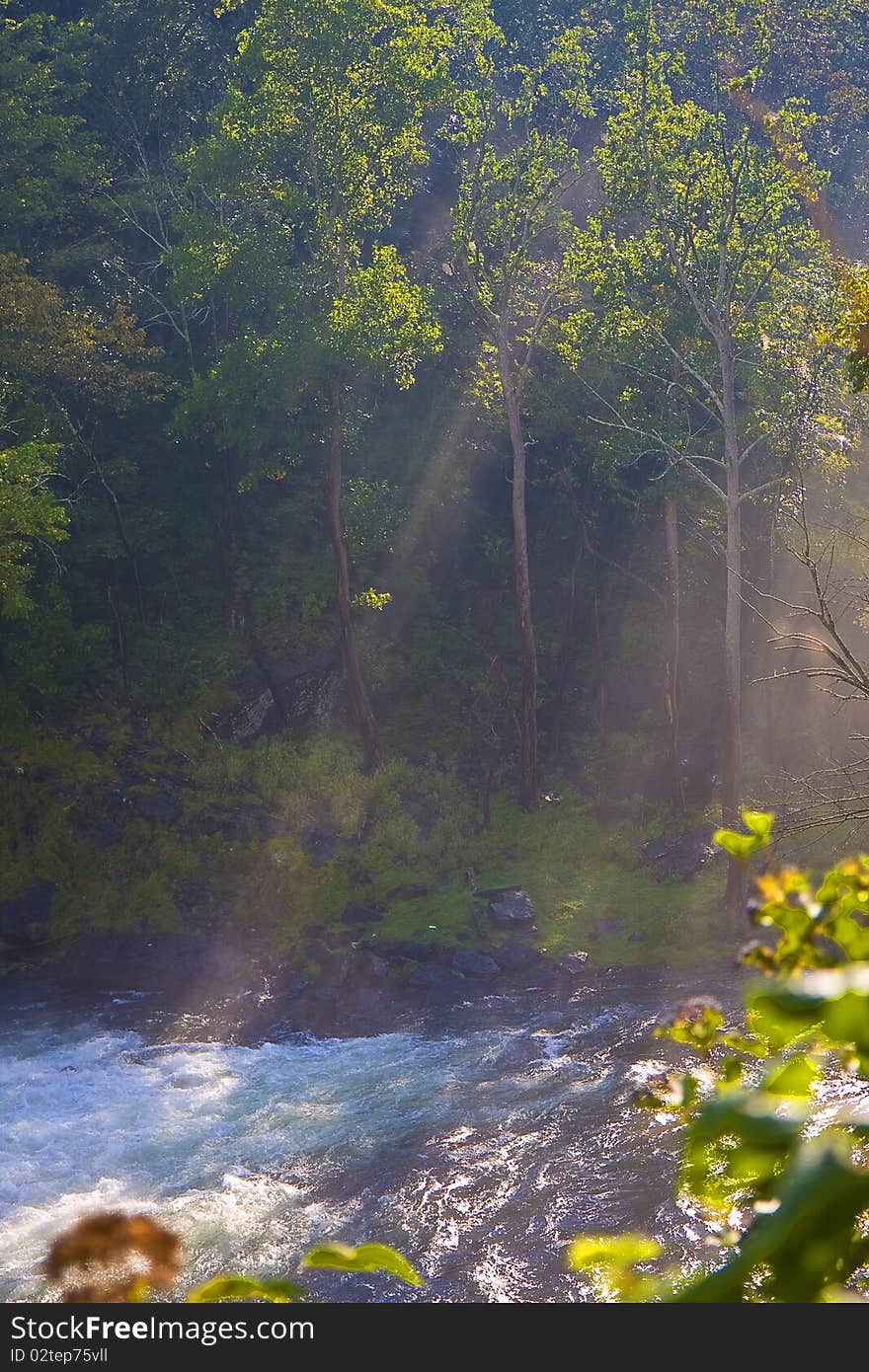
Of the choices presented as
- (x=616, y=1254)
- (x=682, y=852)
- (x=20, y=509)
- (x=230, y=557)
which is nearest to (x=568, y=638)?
(x=682, y=852)

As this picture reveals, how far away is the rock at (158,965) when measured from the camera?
15.4 metres

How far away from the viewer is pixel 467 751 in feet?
69.6

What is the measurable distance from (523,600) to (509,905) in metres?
5.29

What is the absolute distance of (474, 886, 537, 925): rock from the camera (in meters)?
16.6

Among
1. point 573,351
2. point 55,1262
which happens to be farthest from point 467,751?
point 55,1262

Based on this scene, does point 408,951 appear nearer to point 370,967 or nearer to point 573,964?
point 370,967

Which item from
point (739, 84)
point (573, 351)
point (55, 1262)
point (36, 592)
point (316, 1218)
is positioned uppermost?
point (739, 84)

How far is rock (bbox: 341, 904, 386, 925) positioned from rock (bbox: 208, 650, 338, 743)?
4.40 m

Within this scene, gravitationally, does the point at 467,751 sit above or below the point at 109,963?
above

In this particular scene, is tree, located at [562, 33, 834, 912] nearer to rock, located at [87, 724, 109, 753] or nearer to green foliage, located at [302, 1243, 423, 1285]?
rock, located at [87, 724, 109, 753]

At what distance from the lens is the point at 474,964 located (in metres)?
15.5

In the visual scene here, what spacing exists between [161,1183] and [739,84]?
13506 mm

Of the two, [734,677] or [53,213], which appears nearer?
[734,677]

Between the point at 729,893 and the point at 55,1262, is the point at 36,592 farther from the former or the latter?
the point at 55,1262
